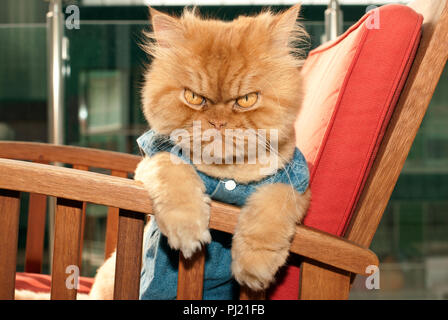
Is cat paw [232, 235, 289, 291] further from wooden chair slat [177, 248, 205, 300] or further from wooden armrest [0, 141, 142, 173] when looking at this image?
wooden armrest [0, 141, 142, 173]

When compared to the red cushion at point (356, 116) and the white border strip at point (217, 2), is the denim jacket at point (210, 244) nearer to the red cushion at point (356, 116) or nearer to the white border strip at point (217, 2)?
the red cushion at point (356, 116)

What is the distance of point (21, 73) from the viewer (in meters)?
2.44

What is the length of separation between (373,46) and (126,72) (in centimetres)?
173

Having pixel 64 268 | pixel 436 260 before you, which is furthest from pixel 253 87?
pixel 436 260

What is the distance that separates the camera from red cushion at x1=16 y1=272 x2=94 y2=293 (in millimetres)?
1185

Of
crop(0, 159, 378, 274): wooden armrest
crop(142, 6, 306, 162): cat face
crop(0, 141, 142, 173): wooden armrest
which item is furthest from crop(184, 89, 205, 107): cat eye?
crop(0, 141, 142, 173): wooden armrest

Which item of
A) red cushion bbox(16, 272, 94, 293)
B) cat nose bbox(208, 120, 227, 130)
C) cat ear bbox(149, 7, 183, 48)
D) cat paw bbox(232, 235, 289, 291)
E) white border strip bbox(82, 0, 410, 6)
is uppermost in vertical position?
white border strip bbox(82, 0, 410, 6)

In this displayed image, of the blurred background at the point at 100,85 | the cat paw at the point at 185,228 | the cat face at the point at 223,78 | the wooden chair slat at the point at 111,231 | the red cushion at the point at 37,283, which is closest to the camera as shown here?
the cat paw at the point at 185,228

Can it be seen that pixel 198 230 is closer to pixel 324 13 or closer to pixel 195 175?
pixel 195 175

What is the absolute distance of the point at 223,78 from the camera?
34.5 inches

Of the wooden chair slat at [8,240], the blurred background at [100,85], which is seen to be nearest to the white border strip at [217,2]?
the blurred background at [100,85]

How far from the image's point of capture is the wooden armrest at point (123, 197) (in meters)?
0.80

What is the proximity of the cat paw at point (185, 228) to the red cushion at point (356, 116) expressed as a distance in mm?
327

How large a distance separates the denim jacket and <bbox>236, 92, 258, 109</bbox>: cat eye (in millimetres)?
170
